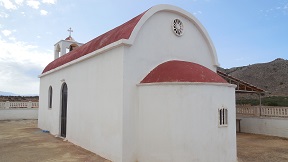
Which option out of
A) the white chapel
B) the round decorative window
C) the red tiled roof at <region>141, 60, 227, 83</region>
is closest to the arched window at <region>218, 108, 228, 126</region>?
the white chapel

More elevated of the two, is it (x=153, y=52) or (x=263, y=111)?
(x=153, y=52)

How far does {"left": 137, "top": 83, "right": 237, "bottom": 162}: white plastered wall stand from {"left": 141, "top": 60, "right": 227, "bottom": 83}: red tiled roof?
200 millimetres

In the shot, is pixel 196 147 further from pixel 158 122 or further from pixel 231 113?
pixel 231 113

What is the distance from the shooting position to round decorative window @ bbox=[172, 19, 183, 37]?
924cm

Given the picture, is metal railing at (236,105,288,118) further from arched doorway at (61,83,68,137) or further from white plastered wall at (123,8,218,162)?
arched doorway at (61,83,68,137)

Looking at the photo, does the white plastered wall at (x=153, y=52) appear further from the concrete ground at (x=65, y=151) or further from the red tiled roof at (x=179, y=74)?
the concrete ground at (x=65, y=151)

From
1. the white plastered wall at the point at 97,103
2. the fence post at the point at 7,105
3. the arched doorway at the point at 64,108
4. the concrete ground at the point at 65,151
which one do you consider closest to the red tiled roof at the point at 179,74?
the white plastered wall at the point at 97,103

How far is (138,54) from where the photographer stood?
8.13m

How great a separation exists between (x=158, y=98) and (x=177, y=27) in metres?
3.28

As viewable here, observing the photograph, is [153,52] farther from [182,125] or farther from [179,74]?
[182,125]

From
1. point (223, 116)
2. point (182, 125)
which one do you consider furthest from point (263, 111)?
point (182, 125)

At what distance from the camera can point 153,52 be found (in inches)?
337

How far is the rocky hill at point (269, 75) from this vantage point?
4269cm

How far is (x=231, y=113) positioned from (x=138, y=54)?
3.72 meters
